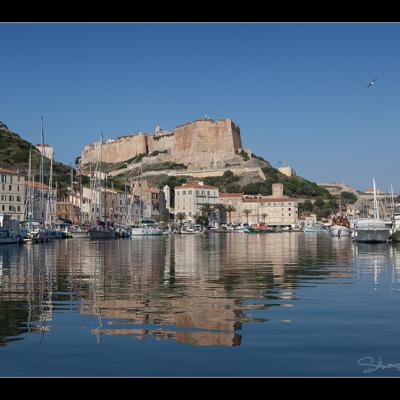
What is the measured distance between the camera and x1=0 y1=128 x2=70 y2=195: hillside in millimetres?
120500

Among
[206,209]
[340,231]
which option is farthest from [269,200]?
[340,231]

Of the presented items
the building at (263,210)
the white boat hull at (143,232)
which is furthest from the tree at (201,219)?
the white boat hull at (143,232)

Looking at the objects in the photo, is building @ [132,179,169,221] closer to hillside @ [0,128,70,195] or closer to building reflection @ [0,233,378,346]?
hillside @ [0,128,70,195]

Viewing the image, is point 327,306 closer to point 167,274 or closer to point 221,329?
point 221,329

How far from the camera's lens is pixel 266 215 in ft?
526

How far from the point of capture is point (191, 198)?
151000 millimetres

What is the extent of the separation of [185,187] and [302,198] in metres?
37.4

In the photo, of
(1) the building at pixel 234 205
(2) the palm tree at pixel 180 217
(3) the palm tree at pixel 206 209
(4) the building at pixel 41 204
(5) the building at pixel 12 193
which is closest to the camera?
(4) the building at pixel 41 204

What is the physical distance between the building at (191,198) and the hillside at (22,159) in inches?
1021

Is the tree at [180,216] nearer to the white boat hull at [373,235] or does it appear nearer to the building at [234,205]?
the building at [234,205]

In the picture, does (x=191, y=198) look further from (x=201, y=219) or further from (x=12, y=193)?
(x=12, y=193)

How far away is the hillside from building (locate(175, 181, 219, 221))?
2593cm

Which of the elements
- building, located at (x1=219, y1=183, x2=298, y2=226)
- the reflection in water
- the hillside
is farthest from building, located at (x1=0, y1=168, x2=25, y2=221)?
building, located at (x1=219, y1=183, x2=298, y2=226)

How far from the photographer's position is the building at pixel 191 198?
15088 cm
